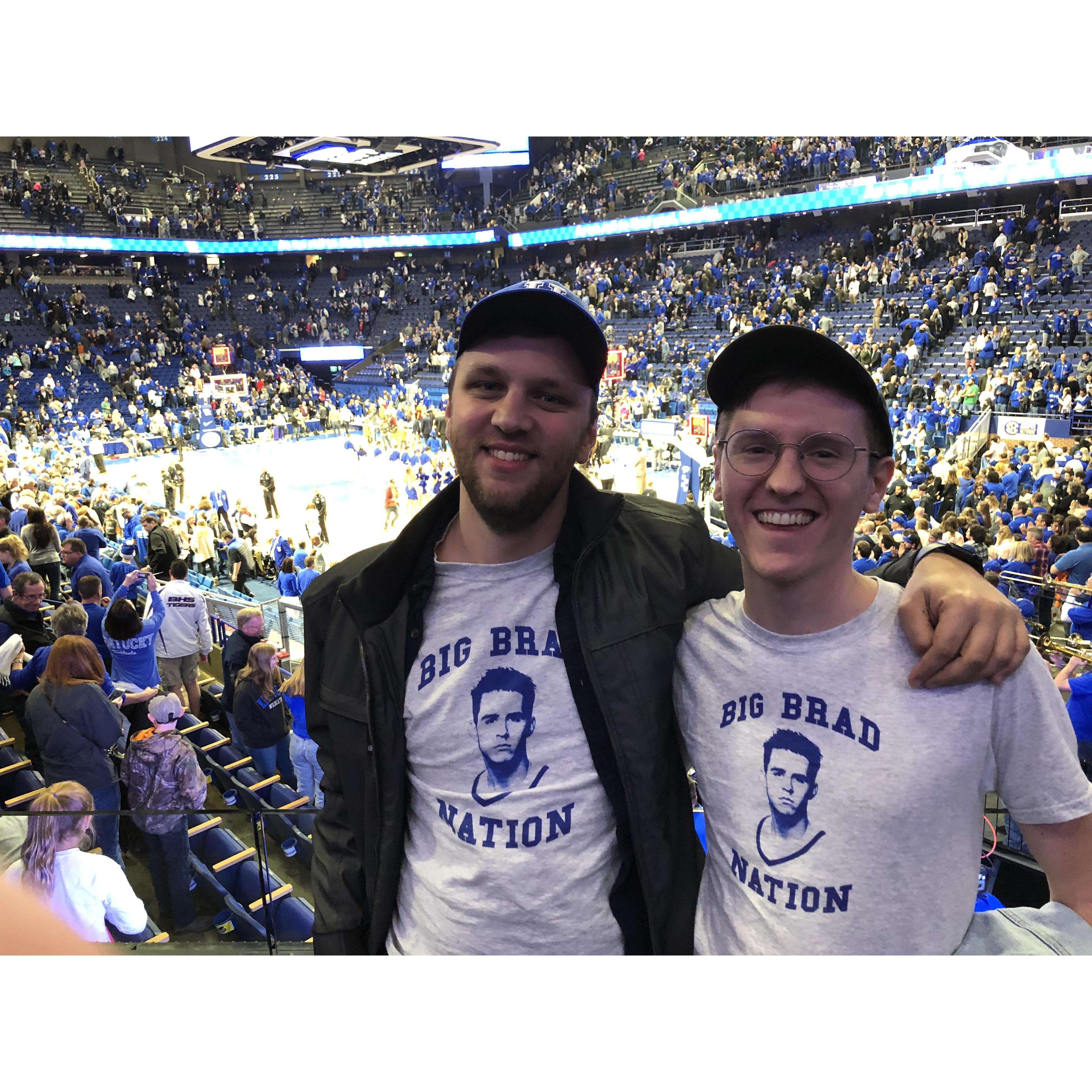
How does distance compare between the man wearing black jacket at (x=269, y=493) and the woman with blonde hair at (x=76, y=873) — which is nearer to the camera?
the woman with blonde hair at (x=76, y=873)

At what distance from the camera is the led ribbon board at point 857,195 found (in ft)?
48.5

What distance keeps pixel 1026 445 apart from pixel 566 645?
1169cm

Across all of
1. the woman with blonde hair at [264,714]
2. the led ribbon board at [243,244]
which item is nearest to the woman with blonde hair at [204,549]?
the woman with blonde hair at [264,714]

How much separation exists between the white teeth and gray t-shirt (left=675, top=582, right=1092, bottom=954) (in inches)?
6.2

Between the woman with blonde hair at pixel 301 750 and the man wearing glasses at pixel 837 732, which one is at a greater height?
the man wearing glasses at pixel 837 732

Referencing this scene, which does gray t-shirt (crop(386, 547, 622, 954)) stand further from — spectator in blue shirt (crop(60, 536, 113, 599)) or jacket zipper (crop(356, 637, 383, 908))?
spectator in blue shirt (crop(60, 536, 113, 599))

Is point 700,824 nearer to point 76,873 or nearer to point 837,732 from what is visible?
point 837,732

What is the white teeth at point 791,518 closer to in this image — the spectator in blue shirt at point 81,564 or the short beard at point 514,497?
the short beard at point 514,497

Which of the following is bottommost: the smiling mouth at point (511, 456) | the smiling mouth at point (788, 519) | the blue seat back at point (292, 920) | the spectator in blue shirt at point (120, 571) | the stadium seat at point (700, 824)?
the blue seat back at point (292, 920)

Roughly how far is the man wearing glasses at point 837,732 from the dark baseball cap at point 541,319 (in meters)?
0.23

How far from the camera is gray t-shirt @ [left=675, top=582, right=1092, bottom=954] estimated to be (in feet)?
3.26

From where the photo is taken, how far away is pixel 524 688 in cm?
124

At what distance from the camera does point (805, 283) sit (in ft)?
61.8
